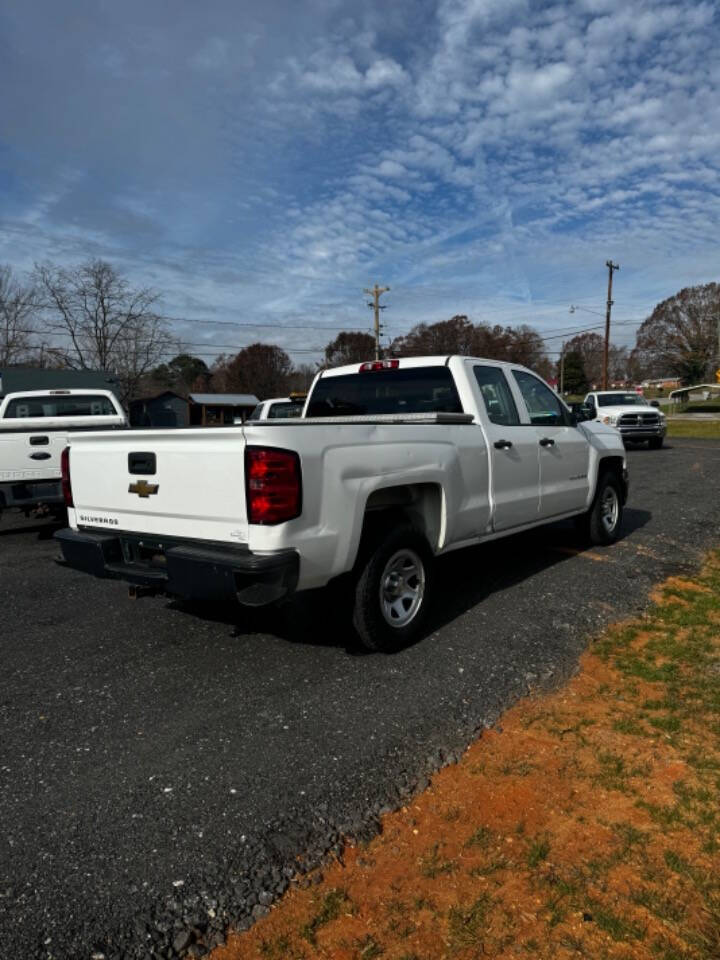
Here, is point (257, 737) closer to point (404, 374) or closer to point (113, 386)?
point (404, 374)

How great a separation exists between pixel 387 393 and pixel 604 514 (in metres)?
3.18

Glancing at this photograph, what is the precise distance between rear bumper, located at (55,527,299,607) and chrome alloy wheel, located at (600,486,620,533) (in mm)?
4708

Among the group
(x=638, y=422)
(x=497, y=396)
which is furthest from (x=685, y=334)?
(x=497, y=396)

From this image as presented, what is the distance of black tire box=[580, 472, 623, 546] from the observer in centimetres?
689

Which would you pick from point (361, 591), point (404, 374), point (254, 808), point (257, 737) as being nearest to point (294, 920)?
point (254, 808)

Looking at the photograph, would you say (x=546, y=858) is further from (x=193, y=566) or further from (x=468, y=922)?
(x=193, y=566)

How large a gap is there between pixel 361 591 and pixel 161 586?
117 cm

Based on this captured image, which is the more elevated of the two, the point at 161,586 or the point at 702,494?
the point at 161,586

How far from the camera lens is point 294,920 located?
2045mm

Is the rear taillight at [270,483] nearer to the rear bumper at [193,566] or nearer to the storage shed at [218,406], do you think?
the rear bumper at [193,566]

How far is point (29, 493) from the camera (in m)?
7.66

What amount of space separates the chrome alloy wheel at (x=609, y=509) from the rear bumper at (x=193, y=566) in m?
4.71

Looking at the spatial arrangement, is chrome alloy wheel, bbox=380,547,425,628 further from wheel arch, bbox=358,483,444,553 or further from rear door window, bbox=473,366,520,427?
rear door window, bbox=473,366,520,427

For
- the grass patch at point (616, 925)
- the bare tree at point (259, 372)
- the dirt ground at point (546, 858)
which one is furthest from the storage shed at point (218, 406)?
the grass patch at point (616, 925)
